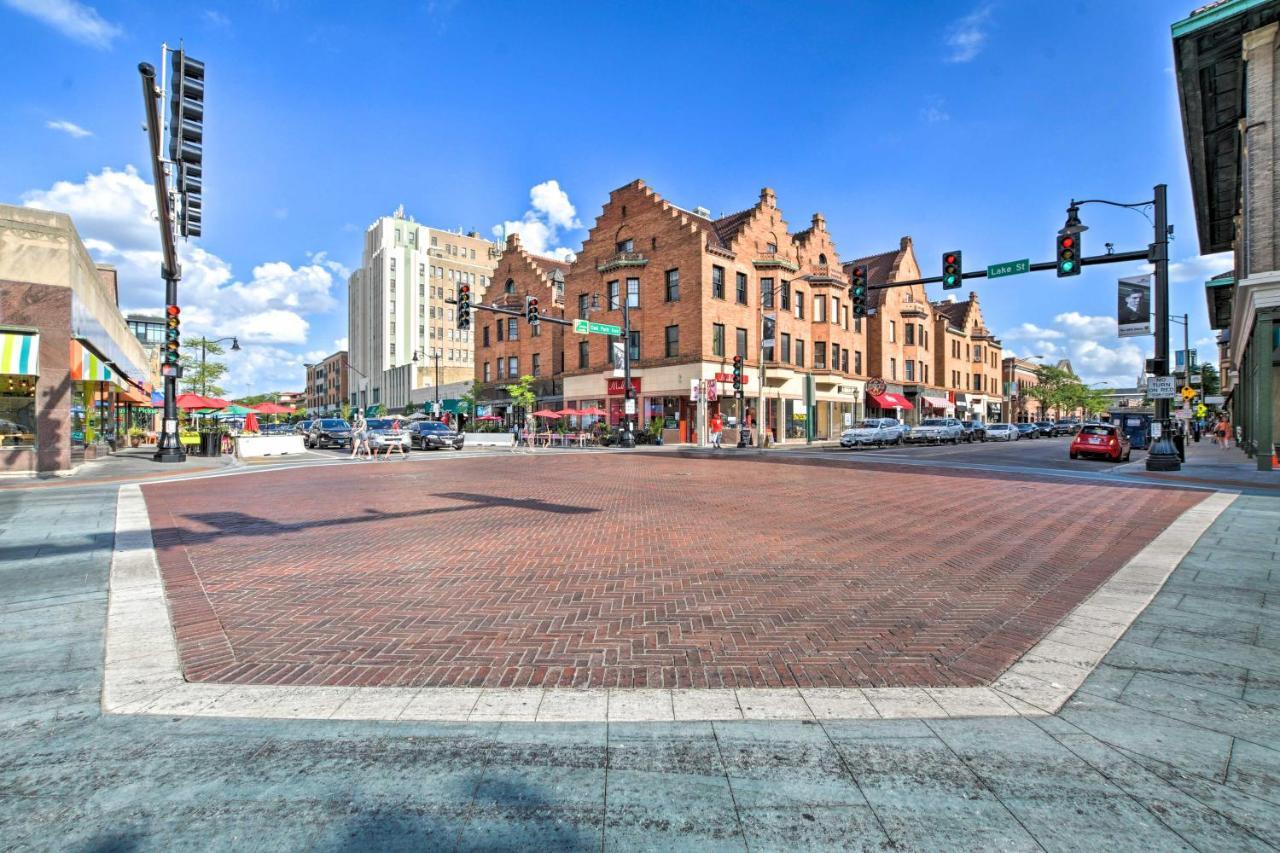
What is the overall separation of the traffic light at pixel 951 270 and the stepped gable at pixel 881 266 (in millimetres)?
29175

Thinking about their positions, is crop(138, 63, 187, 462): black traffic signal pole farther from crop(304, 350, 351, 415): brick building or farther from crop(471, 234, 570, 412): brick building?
crop(304, 350, 351, 415): brick building

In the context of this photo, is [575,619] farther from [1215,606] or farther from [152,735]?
[1215,606]

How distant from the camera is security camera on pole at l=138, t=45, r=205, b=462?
412 inches

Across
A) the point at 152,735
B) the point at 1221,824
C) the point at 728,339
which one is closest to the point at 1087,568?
the point at 1221,824

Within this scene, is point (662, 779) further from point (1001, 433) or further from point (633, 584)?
point (1001, 433)

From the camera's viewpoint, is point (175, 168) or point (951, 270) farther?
point (951, 270)

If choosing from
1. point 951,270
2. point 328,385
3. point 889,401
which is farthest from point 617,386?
point 328,385

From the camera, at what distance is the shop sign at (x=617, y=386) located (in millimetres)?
38688

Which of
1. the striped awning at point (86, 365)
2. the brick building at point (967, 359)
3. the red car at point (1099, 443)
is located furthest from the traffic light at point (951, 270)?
the brick building at point (967, 359)

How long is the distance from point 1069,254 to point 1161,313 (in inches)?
116

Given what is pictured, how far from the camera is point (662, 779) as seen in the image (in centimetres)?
269

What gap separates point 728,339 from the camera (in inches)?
1451

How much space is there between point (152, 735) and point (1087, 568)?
A: 8.16 meters

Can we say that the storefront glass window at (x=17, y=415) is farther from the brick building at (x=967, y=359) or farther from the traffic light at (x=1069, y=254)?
the brick building at (x=967, y=359)
